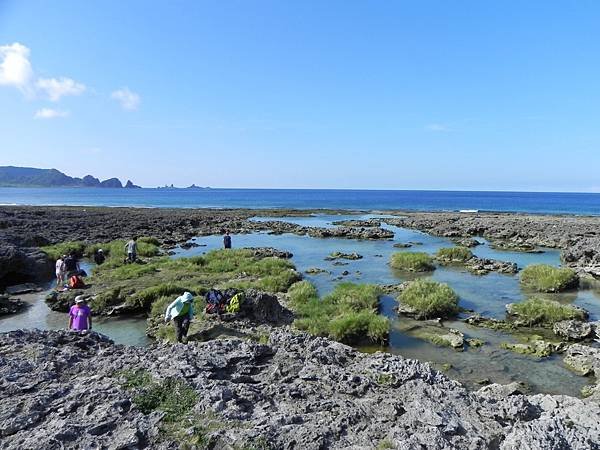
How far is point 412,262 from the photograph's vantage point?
33.2m

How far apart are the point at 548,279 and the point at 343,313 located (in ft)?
49.4

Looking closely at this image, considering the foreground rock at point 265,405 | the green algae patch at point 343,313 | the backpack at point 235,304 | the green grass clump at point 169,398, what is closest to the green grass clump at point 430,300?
the green algae patch at point 343,313

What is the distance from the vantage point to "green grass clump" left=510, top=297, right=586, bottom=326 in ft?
63.1

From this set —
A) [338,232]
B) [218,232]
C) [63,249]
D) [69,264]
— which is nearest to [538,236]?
[338,232]

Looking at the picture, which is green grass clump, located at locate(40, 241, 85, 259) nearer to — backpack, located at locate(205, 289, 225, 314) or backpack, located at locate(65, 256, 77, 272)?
backpack, located at locate(65, 256, 77, 272)

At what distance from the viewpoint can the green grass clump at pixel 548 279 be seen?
25.7 m

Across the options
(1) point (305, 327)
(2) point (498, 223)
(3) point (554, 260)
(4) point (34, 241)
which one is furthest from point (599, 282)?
(4) point (34, 241)

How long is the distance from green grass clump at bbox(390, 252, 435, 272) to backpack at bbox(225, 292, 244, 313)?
18627mm

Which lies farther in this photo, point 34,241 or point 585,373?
point 34,241

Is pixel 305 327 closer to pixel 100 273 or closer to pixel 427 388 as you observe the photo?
pixel 427 388

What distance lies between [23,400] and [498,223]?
6824 centimetres

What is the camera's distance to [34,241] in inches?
1625

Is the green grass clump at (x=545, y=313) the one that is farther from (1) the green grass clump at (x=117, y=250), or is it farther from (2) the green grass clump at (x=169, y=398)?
(1) the green grass clump at (x=117, y=250)

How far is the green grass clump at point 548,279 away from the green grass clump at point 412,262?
7.42 m
